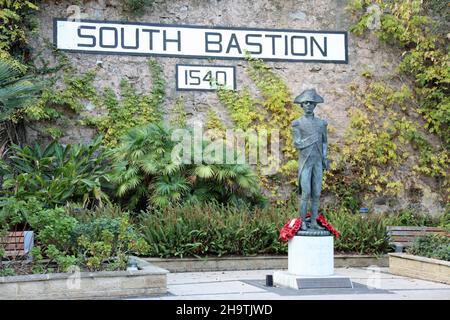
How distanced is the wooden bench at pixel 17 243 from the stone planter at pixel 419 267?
16.9 ft

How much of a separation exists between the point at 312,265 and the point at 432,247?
2.46 metres

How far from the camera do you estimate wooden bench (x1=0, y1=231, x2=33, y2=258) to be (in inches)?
335

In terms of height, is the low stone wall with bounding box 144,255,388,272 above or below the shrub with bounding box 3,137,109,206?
below

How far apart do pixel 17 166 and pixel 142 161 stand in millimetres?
2135

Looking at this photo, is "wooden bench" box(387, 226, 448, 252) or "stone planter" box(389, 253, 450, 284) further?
"wooden bench" box(387, 226, 448, 252)

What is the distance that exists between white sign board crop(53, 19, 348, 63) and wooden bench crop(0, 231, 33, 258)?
205 inches

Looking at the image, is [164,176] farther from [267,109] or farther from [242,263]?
[267,109]

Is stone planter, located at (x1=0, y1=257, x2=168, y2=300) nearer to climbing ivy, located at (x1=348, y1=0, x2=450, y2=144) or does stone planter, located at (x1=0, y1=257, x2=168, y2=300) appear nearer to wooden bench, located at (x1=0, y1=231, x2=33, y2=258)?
wooden bench, located at (x1=0, y1=231, x2=33, y2=258)

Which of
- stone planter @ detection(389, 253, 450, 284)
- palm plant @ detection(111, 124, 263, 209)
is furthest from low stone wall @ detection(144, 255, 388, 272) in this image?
palm plant @ detection(111, 124, 263, 209)

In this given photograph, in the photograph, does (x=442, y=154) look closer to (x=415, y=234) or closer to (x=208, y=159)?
(x=415, y=234)

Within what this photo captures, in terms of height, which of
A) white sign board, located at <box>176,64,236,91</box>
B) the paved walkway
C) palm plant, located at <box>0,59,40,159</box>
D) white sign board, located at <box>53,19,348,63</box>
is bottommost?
the paved walkway

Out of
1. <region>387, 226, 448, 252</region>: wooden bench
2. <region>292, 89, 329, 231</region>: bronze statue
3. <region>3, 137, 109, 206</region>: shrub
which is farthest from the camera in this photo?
<region>387, 226, 448, 252</region>: wooden bench

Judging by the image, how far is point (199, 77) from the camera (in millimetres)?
13570

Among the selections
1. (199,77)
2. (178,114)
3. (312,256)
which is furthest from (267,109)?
(312,256)
